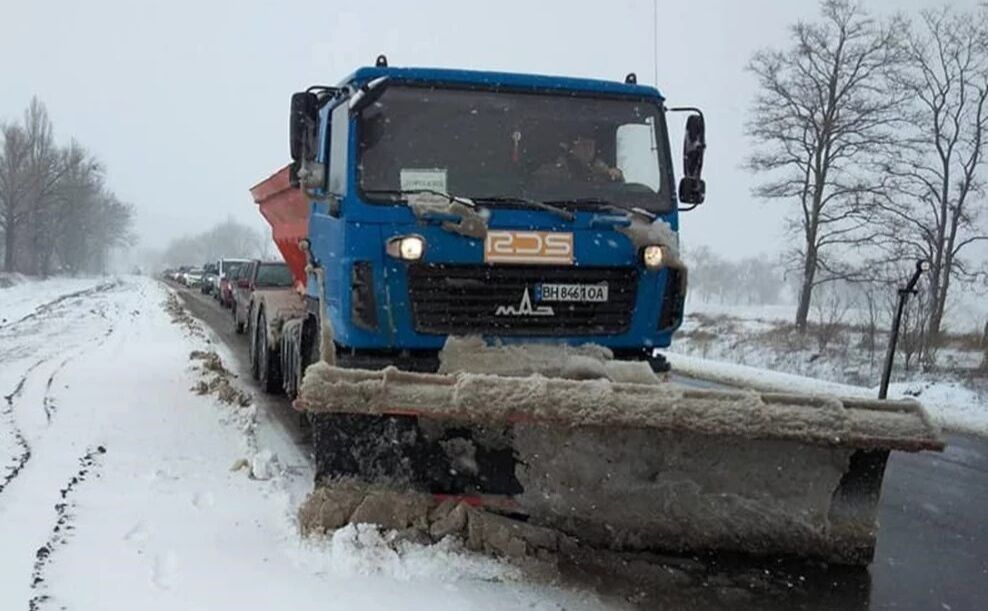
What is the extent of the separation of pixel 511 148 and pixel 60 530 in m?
3.44

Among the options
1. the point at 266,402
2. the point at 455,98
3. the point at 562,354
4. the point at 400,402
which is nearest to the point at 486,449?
the point at 400,402

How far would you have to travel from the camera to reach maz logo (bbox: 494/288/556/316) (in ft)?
17.4

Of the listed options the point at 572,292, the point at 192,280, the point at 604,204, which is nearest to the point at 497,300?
the point at 572,292

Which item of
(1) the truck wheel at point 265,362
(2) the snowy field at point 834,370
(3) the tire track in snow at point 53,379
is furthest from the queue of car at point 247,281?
(2) the snowy field at point 834,370

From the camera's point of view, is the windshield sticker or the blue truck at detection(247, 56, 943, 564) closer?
the blue truck at detection(247, 56, 943, 564)

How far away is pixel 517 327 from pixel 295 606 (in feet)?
7.21

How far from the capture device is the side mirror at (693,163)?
5.99 metres

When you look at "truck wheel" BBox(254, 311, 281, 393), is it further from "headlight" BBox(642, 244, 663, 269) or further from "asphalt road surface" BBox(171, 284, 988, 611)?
"asphalt road surface" BBox(171, 284, 988, 611)

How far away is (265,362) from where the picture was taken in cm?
1020

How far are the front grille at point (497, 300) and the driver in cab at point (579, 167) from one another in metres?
0.65

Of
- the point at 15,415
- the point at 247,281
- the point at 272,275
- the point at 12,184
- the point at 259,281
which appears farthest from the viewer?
the point at 12,184

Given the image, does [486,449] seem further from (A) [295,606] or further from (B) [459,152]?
(B) [459,152]

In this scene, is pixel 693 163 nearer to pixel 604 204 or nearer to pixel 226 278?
pixel 604 204

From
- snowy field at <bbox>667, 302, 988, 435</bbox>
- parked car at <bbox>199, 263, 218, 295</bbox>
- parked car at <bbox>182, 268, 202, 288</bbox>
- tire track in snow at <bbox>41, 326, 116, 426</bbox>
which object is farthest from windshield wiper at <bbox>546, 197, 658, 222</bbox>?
parked car at <bbox>182, 268, 202, 288</bbox>
